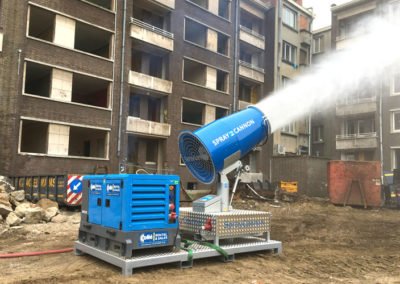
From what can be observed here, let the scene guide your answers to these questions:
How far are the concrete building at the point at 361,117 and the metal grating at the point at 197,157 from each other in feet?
86.2

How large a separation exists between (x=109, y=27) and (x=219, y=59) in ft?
35.5

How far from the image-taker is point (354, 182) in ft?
71.6

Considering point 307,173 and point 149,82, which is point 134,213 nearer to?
point 149,82

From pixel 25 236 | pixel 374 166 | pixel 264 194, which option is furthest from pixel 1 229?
pixel 374 166

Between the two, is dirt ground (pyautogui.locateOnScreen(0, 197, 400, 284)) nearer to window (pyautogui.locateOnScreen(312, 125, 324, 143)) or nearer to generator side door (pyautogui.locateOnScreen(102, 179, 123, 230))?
generator side door (pyautogui.locateOnScreen(102, 179, 123, 230))

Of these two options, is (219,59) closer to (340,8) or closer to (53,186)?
(340,8)

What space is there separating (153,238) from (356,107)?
32748 millimetres

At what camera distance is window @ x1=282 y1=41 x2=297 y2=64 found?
129 ft

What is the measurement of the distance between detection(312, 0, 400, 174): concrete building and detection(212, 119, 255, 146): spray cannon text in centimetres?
2558

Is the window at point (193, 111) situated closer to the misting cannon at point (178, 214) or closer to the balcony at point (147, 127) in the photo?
the balcony at point (147, 127)

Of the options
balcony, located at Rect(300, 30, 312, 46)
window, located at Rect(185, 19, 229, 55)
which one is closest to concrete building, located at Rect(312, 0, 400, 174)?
balcony, located at Rect(300, 30, 312, 46)

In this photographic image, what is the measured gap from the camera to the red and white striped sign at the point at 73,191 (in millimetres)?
15586

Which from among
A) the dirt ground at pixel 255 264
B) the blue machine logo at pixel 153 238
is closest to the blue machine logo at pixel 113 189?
the blue machine logo at pixel 153 238

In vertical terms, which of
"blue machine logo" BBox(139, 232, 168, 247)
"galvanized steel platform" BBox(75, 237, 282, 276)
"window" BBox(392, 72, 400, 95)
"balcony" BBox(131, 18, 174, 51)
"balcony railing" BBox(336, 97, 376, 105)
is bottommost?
"galvanized steel platform" BBox(75, 237, 282, 276)
